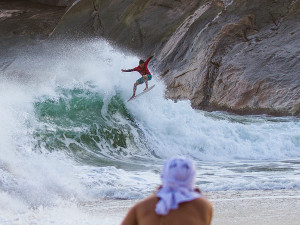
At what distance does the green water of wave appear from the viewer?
1389 centimetres

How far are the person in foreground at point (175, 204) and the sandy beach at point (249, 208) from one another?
3.27 m

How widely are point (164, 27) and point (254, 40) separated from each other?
6.15 metres

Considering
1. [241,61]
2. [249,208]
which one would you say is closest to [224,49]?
[241,61]

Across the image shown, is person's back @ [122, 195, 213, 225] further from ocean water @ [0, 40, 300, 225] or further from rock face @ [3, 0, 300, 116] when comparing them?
rock face @ [3, 0, 300, 116]

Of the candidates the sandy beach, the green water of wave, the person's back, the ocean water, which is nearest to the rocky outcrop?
the ocean water

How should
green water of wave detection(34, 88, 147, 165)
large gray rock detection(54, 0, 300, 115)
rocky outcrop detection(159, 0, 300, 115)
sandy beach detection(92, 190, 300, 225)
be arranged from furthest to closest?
large gray rock detection(54, 0, 300, 115) < rocky outcrop detection(159, 0, 300, 115) < green water of wave detection(34, 88, 147, 165) < sandy beach detection(92, 190, 300, 225)

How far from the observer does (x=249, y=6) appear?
23.0 m

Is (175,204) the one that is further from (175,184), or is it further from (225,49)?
(225,49)

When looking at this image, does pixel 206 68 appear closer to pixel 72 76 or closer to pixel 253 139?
pixel 72 76

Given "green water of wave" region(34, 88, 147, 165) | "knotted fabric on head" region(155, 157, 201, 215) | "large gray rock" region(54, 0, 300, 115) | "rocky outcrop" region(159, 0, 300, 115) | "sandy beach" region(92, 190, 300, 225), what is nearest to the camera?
"knotted fabric on head" region(155, 157, 201, 215)

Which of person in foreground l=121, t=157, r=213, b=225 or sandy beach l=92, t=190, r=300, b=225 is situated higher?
person in foreground l=121, t=157, r=213, b=225

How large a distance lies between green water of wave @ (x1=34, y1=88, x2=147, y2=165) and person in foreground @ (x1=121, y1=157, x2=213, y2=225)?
33.3 ft

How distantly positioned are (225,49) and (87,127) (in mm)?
7947

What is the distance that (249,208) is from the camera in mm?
6680
